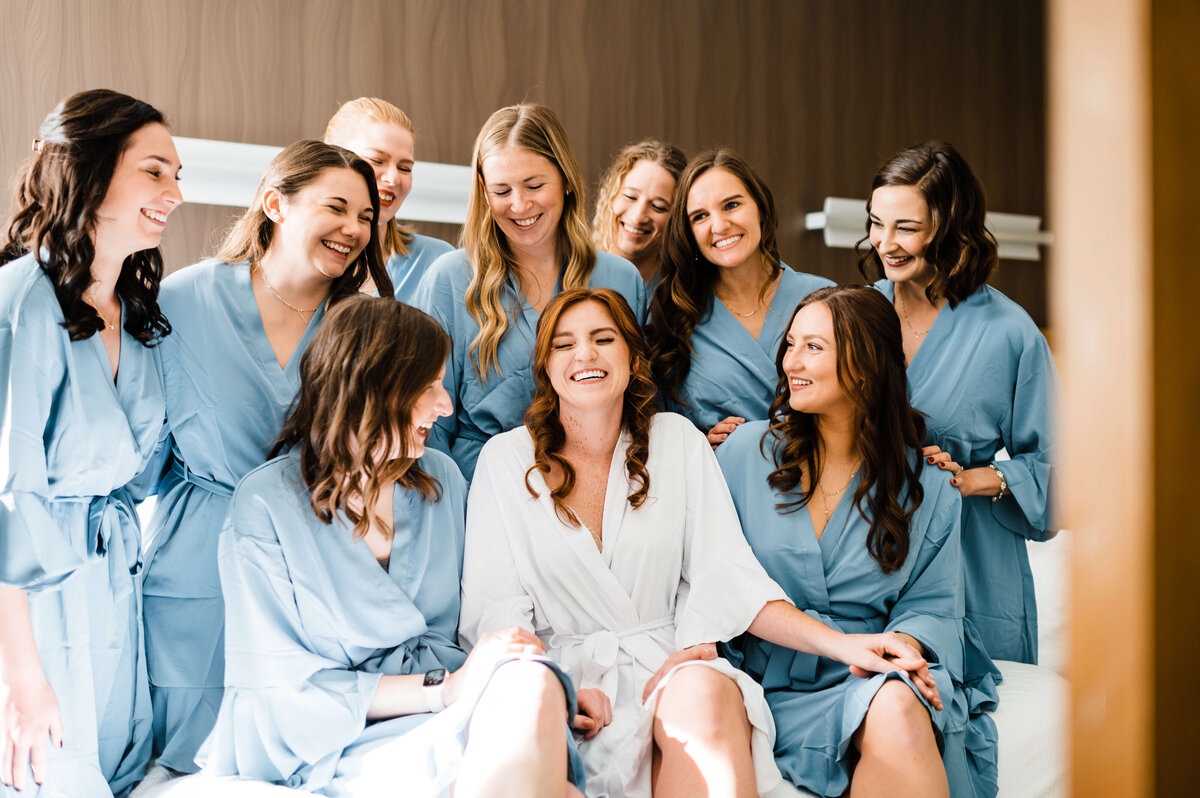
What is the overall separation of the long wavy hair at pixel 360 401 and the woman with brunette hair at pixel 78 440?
1.11ft

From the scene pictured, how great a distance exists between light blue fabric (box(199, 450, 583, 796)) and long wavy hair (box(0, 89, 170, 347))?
0.48 meters

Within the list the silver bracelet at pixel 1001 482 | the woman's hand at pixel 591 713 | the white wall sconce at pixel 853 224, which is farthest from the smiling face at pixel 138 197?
the white wall sconce at pixel 853 224

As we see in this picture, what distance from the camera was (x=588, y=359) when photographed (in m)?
2.04

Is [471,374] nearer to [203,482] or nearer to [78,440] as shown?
[203,482]

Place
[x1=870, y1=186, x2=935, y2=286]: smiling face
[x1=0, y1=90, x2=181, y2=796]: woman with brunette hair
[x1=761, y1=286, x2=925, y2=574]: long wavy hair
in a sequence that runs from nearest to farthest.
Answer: [x1=0, y1=90, x2=181, y2=796]: woman with brunette hair, [x1=761, y1=286, x2=925, y2=574]: long wavy hair, [x1=870, y1=186, x2=935, y2=286]: smiling face

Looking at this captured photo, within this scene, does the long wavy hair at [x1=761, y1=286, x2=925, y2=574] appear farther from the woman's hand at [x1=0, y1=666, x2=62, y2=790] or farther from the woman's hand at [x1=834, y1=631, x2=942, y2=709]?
the woman's hand at [x1=0, y1=666, x2=62, y2=790]

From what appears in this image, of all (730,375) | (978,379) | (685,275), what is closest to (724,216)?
(685,275)

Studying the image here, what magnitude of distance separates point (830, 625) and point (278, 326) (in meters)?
1.37

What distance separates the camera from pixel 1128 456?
1.50ft

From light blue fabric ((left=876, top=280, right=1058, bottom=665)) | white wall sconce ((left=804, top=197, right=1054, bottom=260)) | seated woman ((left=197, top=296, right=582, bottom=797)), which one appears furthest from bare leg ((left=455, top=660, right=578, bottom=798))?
white wall sconce ((left=804, top=197, right=1054, bottom=260))

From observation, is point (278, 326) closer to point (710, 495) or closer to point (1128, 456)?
point (710, 495)

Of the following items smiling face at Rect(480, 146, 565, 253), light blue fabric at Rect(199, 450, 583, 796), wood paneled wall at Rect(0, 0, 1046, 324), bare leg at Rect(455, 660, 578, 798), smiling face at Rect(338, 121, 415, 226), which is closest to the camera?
bare leg at Rect(455, 660, 578, 798)

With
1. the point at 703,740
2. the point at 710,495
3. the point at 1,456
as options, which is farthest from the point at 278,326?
the point at 703,740

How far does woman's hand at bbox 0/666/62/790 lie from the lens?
1.52 m
